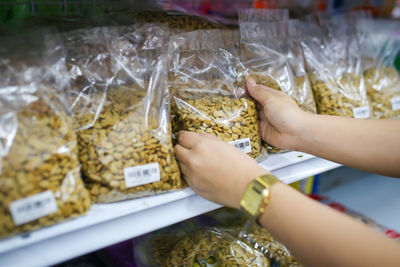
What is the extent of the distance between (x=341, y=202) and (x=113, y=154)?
1083 millimetres

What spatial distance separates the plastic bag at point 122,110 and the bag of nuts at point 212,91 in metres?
0.07

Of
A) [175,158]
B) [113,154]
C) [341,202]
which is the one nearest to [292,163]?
[175,158]

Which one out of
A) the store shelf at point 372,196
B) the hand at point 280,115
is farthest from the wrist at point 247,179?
the store shelf at point 372,196

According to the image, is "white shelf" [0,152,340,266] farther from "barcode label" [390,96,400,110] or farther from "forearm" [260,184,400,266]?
"barcode label" [390,96,400,110]

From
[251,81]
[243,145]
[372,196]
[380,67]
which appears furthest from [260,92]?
[372,196]

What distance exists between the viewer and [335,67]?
1009 mm

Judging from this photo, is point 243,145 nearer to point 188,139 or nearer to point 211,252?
point 188,139

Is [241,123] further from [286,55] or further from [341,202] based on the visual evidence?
[341,202]

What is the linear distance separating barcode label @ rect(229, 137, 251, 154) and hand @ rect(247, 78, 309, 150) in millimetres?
112

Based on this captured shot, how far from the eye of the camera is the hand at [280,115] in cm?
75

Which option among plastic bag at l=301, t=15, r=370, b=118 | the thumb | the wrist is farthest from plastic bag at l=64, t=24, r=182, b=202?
plastic bag at l=301, t=15, r=370, b=118

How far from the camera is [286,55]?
0.92 m

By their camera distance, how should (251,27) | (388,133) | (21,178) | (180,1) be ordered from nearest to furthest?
(21,178)
(388,133)
(251,27)
(180,1)

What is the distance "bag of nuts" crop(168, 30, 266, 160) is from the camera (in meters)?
0.68
